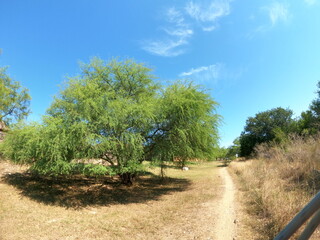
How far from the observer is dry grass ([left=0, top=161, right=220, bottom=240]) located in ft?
17.3

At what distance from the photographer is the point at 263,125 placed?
37250 mm

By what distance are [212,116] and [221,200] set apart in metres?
4.75

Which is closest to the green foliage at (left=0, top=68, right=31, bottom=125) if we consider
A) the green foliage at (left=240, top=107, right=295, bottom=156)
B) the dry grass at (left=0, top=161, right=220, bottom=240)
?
the dry grass at (left=0, top=161, right=220, bottom=240)

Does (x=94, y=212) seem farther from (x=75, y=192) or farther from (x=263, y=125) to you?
(x=263, y=125)

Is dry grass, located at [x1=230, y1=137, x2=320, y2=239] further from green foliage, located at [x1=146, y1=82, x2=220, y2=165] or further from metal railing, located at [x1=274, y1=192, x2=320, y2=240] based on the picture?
green foliage, located at [x1=146, y1=82, x2=220, y2=165]

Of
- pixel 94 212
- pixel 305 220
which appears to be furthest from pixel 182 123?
pixel 305 220

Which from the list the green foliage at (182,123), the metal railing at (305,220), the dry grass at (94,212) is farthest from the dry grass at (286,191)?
the green foliage at (182,123)

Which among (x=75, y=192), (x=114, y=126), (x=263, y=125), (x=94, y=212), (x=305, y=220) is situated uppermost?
(x=263, y=125)

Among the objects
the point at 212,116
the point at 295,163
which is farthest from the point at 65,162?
the point at 295,163

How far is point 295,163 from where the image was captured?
883cm

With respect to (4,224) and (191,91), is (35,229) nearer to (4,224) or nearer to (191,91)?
(4,224)

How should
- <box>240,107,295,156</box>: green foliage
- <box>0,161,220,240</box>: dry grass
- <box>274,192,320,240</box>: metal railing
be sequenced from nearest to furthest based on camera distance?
<box>274,192,320,240</box>: metal railing, <box>0,161,220,240</box>: dry grass, <box>240,107,295,156</box>: green foliage

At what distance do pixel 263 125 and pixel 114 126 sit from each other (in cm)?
3741

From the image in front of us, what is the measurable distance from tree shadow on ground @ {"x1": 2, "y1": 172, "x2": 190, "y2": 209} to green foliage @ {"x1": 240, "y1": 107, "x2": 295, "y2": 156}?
3274 centimetres
